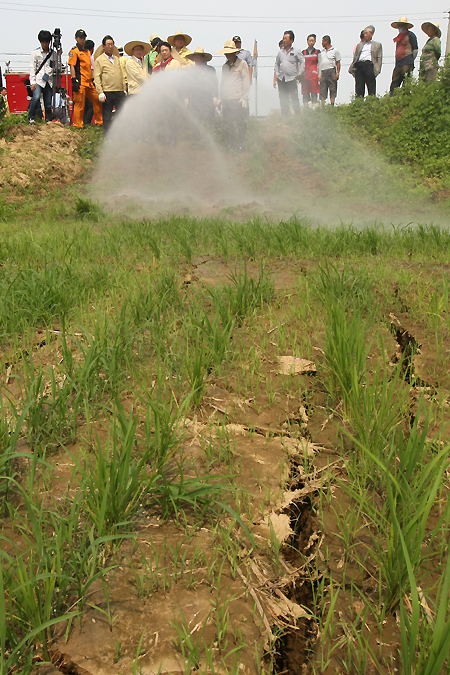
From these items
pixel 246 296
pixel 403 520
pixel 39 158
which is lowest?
pixel 403 520

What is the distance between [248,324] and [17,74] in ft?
64.8

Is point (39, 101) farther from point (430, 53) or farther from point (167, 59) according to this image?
point (430, 53)

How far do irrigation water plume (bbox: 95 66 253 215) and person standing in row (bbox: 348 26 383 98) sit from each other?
355 centimetres

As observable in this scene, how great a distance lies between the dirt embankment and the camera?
985 cm

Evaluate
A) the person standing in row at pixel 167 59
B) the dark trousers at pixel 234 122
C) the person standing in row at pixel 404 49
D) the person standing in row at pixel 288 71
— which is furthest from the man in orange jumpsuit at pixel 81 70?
the person standing in row at pixel 404 49

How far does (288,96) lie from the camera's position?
537 inches

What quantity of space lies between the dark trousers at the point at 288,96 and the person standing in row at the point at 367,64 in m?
1.37

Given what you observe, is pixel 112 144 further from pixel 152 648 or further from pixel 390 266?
pixel 152 648

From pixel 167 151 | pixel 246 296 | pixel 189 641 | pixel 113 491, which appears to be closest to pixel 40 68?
pixel 167 151

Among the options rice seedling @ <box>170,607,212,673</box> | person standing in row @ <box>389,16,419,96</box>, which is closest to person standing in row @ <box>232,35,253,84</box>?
person standing in row @ <box>389,16,419,96</box>

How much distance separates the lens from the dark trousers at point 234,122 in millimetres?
12336

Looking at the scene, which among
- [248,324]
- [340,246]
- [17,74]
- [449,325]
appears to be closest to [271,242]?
[340,246]

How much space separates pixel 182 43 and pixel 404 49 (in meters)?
5.02

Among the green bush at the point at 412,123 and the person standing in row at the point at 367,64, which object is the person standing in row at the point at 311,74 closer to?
the person standing in row at the point at 367,64
